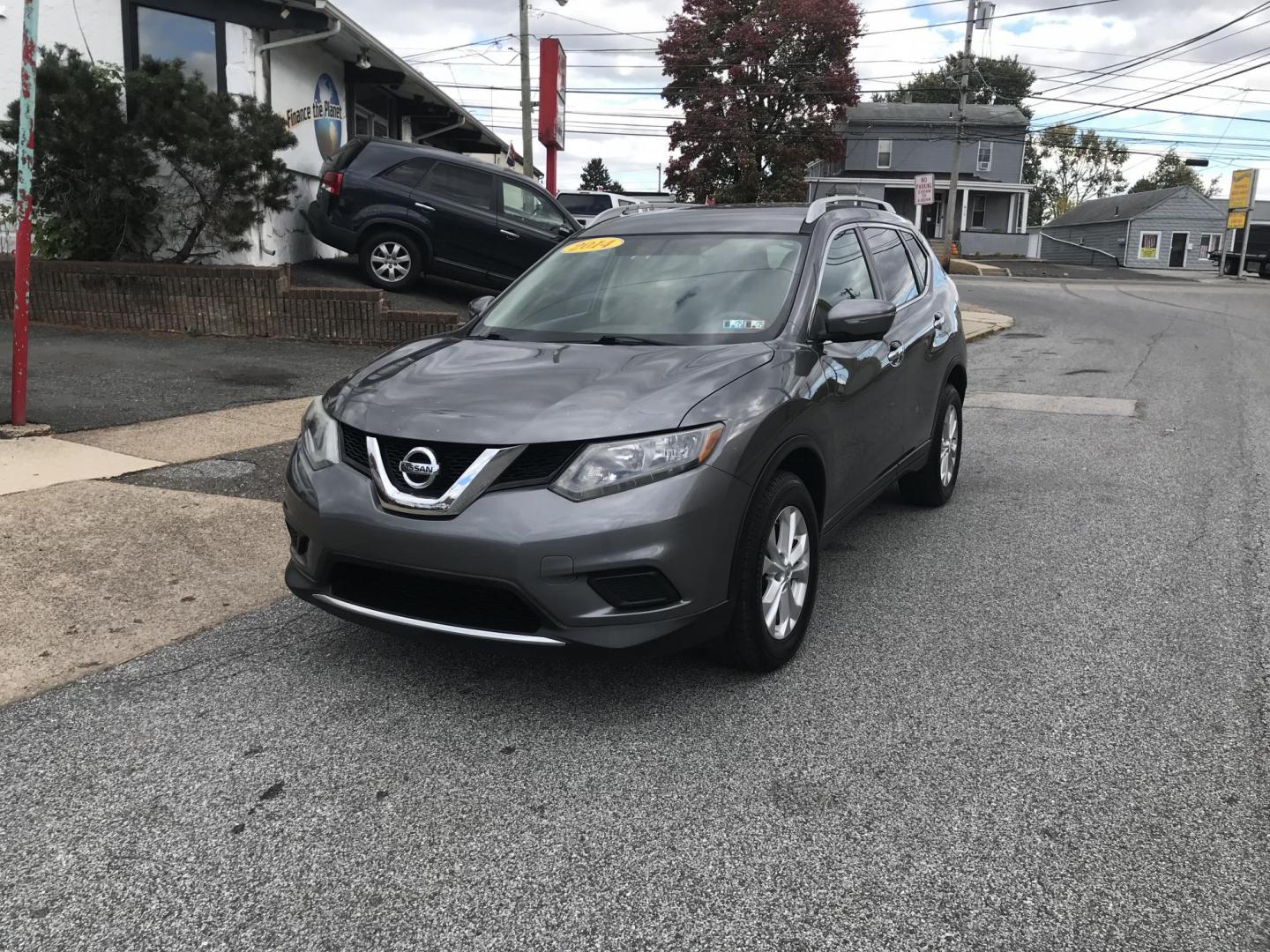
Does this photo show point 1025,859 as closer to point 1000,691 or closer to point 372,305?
point 1000,691

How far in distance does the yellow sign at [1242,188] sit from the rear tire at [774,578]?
49506mm

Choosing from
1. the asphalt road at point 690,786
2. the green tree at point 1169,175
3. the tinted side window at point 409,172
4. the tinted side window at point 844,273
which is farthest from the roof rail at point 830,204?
the green tree at point 1169,175

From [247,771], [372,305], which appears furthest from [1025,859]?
[372,305]

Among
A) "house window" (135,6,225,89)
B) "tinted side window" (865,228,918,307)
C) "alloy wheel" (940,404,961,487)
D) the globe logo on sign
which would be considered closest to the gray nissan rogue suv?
"tinted side window" (865,228,918,307)

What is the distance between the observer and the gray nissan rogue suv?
126 inches

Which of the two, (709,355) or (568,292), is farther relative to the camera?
(568,292)

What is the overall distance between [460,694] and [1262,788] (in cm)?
254

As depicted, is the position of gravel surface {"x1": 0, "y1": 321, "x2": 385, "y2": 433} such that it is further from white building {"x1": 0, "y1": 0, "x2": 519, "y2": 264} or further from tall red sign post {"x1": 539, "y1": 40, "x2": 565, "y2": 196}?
tall red sign post {"x1": 539, "y1": 40, "x2": 565, "y2": 196}

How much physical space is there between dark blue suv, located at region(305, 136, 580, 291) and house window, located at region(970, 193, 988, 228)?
47.5 meters

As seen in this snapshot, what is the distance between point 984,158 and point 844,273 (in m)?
54.3

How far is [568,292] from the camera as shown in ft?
15.6

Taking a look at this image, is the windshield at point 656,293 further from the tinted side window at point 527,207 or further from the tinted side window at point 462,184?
the tinted side window at point 527,207

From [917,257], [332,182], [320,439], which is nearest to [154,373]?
[332,182]

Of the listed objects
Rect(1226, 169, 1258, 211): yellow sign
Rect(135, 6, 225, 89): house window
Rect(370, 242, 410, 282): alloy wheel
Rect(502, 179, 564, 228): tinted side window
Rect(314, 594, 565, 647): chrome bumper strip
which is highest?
Rect(1226, 169, 1258, 211): yellow sign
